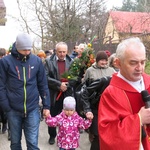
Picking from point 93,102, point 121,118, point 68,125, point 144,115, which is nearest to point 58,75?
point 68,125

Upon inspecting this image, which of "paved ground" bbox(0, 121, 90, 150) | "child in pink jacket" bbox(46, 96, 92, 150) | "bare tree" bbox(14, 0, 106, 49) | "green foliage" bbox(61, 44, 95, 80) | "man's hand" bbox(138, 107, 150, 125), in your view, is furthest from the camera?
"bare tree" bbox(14, 0, 106, 49)

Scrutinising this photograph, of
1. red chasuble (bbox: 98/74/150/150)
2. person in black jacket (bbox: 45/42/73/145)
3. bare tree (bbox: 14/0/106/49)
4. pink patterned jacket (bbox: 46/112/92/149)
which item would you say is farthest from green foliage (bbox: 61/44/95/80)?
bare tree (bbox: 14/0/106/49)

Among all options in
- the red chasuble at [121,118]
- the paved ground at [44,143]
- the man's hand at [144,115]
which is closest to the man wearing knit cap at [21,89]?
the paved ground at [44,143]

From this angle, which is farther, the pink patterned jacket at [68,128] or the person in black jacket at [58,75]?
the person in black jacket at [58,75]

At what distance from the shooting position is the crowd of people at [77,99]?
1.85 m

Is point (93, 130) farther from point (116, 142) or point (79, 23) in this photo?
point (79, 23)

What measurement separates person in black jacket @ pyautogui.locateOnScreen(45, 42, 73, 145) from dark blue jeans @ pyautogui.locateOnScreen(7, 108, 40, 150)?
3.73 ft

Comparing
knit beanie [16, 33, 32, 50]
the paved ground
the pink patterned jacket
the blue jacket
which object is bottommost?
the paved ground

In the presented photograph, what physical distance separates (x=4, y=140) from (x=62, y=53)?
201 cm

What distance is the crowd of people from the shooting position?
1.85 m

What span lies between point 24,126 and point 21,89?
0.54m

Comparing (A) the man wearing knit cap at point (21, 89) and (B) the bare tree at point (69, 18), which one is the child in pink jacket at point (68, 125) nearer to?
(A) the man wearing knit cap at point (21, 89)

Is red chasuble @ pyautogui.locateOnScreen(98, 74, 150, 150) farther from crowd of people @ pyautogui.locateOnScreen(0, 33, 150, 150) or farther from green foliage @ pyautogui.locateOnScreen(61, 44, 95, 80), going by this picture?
green foliage @ pyautogui.locateOnScreen(61, 44, 95, 80)

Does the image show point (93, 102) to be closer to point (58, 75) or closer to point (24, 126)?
point (24, 126)
